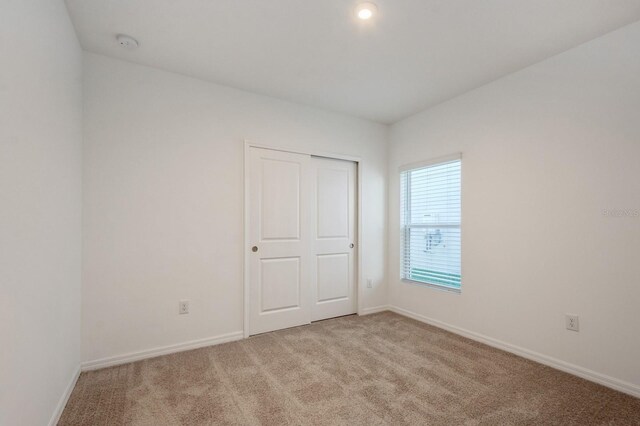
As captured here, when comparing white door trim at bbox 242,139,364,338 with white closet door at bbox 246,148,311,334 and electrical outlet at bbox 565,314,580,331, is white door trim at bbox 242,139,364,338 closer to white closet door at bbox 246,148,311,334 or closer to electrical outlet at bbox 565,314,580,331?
white closet door at bbox 246,148,311,334

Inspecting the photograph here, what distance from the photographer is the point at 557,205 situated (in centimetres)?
258

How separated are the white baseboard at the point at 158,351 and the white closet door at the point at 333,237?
1.07m

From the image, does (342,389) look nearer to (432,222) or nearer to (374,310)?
(374,310)

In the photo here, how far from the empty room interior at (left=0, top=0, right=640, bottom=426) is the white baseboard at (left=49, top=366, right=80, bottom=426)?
23 mm

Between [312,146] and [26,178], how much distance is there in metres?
2.70

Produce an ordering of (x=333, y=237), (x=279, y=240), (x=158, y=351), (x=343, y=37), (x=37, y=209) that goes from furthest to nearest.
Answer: (x=333, y=237) < (x=279, y=240) < (x=158, y=351) < (x=343, y=37) < (x=37, y=209)

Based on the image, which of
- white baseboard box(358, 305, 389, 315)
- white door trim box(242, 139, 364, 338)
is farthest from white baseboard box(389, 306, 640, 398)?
white door trim box(242, 139, 364, 338)

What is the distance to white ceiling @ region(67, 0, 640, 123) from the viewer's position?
2.05m

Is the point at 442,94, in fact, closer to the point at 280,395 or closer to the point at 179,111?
the point at 179,111

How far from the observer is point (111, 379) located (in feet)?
7.74

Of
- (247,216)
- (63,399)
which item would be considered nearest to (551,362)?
(247,216)

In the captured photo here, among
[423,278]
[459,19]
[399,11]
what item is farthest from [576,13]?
[423,278]

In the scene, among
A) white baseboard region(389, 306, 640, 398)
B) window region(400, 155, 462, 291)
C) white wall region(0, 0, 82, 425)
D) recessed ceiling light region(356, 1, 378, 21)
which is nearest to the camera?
white wall region(0, 0, 82, 425)

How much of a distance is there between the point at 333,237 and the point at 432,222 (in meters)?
1.23
